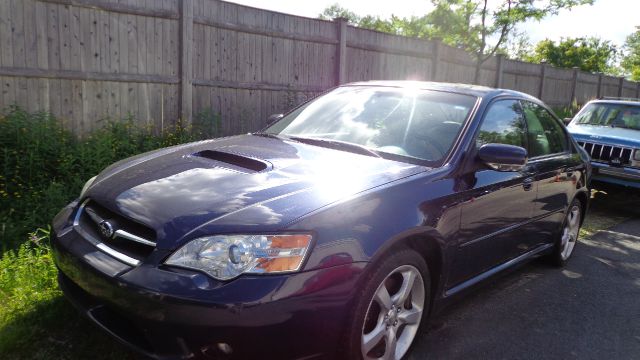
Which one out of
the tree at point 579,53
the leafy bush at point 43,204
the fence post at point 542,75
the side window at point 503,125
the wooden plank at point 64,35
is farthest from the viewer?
the tree at point 579,53

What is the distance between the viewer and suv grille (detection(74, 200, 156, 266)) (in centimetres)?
234

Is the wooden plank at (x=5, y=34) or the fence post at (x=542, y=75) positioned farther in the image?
the fence post at (x=542, y=75)

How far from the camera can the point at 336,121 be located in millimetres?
3820

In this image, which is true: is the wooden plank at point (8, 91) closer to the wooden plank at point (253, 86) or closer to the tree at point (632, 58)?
the wooden plank at point (253, 86)

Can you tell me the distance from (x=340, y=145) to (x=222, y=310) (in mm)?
1626

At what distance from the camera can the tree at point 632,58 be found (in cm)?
3847

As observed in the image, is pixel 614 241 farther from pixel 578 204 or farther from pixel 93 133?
pixel 93 133

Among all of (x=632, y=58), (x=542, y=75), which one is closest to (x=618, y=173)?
(x=542, y=75)

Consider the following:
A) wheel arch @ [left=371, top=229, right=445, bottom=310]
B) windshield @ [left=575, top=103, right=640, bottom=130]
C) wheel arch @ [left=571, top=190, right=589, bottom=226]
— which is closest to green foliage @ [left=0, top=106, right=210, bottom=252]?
wheel arch @ [left=371, top=229, right=445, bottom=310]

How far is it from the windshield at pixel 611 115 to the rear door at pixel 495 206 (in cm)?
535

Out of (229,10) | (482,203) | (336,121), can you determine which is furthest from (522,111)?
(229,10)

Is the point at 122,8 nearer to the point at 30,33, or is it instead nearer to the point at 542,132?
the point at 30,33

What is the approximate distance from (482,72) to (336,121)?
11.2 meters

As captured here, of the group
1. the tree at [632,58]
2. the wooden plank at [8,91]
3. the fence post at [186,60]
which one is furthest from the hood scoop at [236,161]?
the tree at [632,58]
